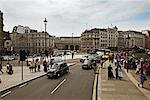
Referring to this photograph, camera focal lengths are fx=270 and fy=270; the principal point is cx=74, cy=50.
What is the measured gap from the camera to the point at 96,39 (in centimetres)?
15925

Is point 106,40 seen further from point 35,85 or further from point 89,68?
→ point 35,85

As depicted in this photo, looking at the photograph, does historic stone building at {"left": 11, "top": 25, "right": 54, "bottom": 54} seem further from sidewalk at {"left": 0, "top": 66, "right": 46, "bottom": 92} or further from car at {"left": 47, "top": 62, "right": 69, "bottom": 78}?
sidewalk at {"left": 0, "top": 66, "right": 46, "bottom": 92}

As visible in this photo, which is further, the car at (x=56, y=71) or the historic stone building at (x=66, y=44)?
the historic stone building at (x=66, y=44)

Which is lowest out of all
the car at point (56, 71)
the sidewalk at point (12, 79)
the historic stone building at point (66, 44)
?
the sidewalk at point (12, 79)

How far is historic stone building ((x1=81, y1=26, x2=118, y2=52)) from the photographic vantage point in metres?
157

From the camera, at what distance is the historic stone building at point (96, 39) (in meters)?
157

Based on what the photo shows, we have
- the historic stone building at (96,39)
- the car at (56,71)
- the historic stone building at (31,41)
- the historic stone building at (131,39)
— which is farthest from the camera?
the historic stone building at (131,39)

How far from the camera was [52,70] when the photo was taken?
91.0ft

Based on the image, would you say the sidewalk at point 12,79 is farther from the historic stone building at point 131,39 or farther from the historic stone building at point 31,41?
the historic stone building at point 131,39

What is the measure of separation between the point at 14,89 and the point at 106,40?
5785 inches

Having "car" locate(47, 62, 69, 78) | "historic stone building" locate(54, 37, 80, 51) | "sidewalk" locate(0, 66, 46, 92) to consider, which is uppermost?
"historic stone building" locate(54, 37, 80, 51)

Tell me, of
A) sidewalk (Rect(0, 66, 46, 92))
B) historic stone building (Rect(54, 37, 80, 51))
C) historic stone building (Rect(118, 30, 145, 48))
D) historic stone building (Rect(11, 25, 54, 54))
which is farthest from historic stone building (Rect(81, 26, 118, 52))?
sidewalk (Rect(0, 66, 46, 92))

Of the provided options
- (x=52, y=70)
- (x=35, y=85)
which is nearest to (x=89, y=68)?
(x=52, y=70)

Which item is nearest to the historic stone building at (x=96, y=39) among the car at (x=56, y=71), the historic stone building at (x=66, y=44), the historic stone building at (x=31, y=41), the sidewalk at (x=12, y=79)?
the historic stone building at (x=66, y=44)
